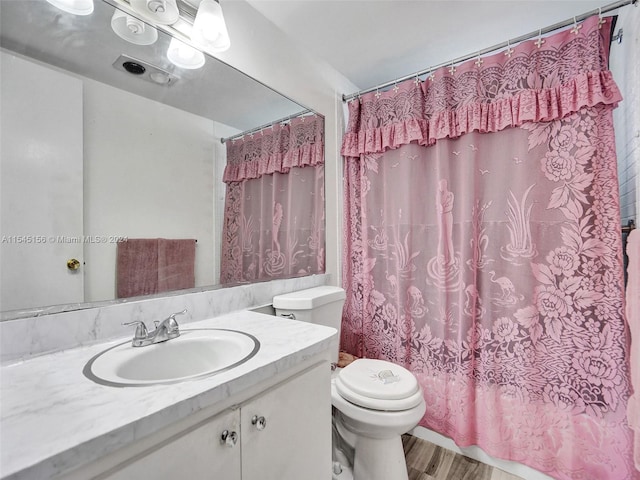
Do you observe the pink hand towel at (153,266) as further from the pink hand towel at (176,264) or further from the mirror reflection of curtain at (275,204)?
the mirror reflection of curtain at (275,204)

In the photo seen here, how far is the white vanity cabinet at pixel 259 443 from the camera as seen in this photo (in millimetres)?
546

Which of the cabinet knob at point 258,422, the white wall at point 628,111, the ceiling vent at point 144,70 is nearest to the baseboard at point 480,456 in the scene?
the white wall at point 628,111

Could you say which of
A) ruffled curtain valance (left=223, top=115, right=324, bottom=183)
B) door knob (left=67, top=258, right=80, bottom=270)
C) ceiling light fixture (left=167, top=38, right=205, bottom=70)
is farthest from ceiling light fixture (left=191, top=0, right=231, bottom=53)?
door knob (left=67, top=258, right=80, bottom=270)

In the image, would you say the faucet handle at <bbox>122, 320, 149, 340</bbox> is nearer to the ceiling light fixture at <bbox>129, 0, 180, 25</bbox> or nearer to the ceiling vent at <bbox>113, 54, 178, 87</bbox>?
the ceiling vent at <bbox>113, 54, 178, 87</bbox>

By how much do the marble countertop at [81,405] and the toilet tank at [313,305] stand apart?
0.53 meters

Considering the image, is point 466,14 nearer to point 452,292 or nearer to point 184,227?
point 452,292

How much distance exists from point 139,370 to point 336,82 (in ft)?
6.39

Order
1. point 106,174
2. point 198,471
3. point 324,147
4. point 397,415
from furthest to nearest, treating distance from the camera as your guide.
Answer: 1. point 324,147
2. point 397,415
3. point 106,174
4. point 198,471

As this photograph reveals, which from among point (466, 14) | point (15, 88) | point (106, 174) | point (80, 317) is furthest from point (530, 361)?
point (15, 88)

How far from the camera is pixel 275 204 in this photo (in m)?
1.66

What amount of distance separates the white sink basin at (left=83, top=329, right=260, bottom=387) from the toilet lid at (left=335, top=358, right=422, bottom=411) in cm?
62

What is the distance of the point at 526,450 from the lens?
1.37 metres

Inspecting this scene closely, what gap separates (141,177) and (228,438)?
886mm

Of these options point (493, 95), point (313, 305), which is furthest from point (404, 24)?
point (313, 305)
